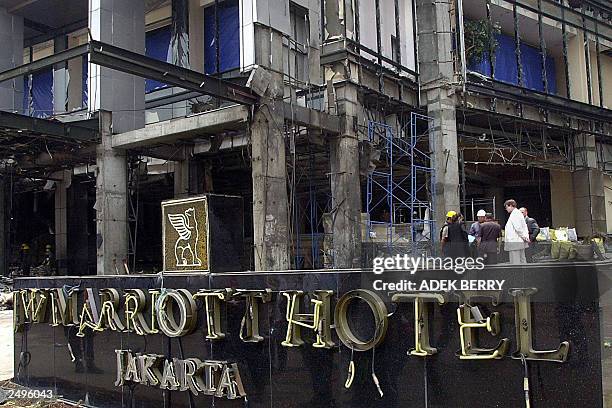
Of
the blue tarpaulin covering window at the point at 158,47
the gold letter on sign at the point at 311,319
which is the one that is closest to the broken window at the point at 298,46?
the blue tarpaulin covering window at the point at 158,47

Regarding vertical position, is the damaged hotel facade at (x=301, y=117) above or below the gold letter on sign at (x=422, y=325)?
above

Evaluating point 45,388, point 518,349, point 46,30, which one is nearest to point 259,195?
point 45,388

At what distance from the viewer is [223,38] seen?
85.5 ft

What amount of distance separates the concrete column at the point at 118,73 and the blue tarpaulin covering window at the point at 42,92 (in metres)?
10.7

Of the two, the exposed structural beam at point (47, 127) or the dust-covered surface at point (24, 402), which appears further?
the exposed structural beam at point (47, 127)

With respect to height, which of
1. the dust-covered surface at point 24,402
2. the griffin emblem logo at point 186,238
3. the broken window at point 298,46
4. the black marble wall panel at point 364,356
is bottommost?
the dust-covered surface at point 24,402

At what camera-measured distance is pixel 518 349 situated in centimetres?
478

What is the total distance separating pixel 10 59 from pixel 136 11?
329 inches

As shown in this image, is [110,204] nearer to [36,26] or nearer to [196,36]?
[196,36]

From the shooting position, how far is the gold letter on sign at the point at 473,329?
4883 mm

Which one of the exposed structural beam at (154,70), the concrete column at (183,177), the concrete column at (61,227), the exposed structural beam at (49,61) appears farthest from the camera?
the concrete column at (61,227)

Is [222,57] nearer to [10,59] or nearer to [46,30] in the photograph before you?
[10,59]

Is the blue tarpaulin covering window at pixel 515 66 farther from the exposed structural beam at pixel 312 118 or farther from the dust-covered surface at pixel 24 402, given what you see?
the dust-covered surface at pixel 24 402

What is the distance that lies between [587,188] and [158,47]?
A: 67.3ft
